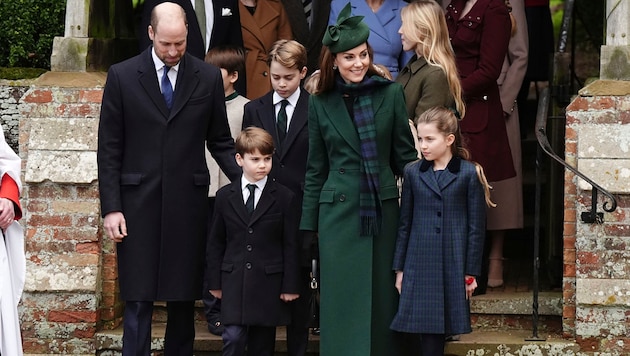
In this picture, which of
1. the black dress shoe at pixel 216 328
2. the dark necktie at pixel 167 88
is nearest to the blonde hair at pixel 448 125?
the dark necktie at pixel 167 88

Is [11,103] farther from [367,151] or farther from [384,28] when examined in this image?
[367,151]

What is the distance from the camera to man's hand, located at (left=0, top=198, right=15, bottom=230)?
6.55 metres

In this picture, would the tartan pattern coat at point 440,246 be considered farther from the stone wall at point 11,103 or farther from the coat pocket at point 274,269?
the stone wall at point 11,103

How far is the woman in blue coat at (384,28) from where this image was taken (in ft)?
27.9

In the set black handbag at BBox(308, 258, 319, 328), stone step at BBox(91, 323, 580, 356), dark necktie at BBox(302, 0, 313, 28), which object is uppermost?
dark necktie at BBox(302, 0, 313, 28)

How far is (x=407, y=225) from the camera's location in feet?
22.8

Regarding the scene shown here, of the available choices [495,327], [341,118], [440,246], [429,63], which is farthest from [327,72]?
[495,327]

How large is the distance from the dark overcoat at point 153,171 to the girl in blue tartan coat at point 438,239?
3.66ft

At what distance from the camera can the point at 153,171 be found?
7.12 m

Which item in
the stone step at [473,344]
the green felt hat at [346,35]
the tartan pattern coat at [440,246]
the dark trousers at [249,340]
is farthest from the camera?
the stone step at [473,344]

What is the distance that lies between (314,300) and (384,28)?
203 centimetres

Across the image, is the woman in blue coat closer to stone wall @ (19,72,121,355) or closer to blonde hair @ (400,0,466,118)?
blonde hair @ (400,0,466,118)

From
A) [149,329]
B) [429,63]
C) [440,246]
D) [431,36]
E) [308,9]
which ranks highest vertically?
[308,9]

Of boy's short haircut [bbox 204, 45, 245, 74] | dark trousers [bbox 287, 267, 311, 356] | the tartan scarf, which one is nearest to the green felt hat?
the tartan scarf
